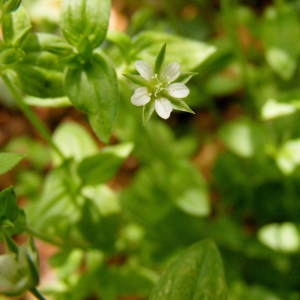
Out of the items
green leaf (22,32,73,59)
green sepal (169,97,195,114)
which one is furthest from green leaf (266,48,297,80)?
green leaf (22,32,73,59)

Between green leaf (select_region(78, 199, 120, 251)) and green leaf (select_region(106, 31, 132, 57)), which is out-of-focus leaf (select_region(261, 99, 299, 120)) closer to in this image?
green leaf (select_region(106, 31, 132, 57))

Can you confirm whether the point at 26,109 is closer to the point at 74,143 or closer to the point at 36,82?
the point at 36,82

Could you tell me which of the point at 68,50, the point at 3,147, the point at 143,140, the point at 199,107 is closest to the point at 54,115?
the point at 3,147

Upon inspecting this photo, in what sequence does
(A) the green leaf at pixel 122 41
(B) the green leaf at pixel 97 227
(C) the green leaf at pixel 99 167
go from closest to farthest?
(A) the green leaf at pixel 122 41 < (C) the green leaf at pixel 99 167 < (B) the green leaf at pixel 97 227

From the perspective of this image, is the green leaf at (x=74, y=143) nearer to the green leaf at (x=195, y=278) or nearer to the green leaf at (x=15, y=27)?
the green leaf at (x=15, y=27)

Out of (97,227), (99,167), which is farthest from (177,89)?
(97,227)

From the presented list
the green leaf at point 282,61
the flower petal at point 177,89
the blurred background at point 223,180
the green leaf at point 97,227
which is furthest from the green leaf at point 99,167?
the green leaf at point 282,61
